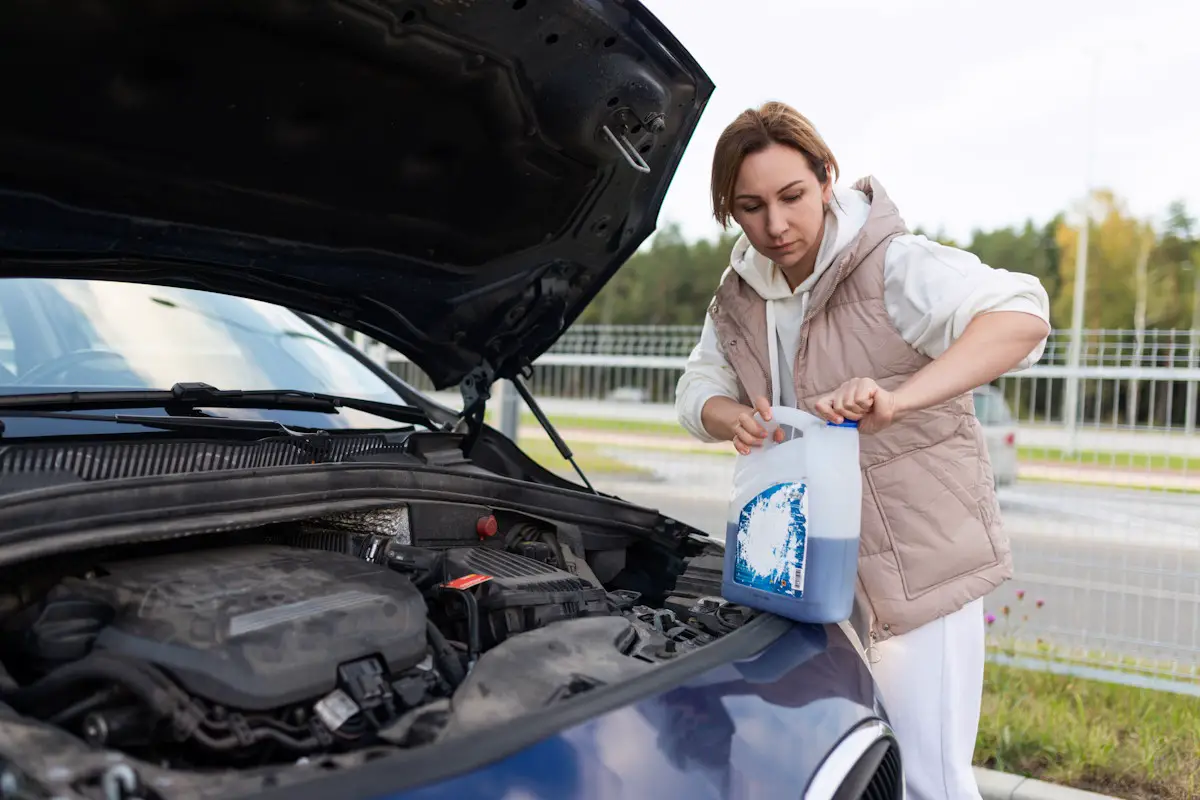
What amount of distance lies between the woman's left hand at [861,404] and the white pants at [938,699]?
524 millimetres

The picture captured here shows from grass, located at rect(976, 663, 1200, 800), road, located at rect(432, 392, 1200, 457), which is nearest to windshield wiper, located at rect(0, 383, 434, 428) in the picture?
road, located at rect(432, 392, 1200, 457)

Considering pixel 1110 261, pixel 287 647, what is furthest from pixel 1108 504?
pixel 1110 261

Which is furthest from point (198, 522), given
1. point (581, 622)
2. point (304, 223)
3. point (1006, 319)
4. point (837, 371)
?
point (1006, 319)

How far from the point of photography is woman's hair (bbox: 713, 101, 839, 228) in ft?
6.50

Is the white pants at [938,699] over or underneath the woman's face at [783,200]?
underneath

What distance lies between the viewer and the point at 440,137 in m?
2.07

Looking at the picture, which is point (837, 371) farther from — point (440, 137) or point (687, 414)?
point (440, 137)

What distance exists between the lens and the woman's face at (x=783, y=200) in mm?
Answer: 1975

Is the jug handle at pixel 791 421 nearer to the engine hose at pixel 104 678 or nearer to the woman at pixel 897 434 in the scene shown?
the woman at pixel 897 434

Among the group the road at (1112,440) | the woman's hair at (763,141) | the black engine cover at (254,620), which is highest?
the woman's hair at (763,141)

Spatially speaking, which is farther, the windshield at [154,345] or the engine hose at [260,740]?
the windshield at [154,345]

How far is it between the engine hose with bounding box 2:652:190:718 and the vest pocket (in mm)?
1417

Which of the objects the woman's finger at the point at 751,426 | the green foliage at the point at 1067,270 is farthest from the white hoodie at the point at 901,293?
the green foliage at the point at 1067,270

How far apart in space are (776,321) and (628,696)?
1.11m
